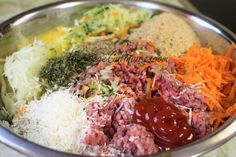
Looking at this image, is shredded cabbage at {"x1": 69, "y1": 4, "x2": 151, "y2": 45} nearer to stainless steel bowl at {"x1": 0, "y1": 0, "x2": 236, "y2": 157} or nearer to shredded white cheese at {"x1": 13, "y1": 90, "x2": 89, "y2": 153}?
stainless steel bowl at {"x1": 0, "y1": 0, "x2": 236, "y2": 157}

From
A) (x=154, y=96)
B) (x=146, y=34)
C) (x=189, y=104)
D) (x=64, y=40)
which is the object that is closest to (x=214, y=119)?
(x=189, y=104)

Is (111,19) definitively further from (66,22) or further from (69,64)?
(69,64)

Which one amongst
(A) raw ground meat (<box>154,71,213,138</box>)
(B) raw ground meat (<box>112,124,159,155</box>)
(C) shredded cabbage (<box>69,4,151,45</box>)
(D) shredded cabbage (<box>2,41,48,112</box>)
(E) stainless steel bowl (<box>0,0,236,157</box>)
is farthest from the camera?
(C) shredded cabbage (<box>69,4,151,45</box>)

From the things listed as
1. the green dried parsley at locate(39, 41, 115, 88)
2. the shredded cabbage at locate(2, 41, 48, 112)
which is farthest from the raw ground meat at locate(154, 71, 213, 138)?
the shredded cabbage at locate(2, 41, 48, 112)

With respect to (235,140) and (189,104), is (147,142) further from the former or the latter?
(235,140)

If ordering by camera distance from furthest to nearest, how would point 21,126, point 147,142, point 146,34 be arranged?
point 146,34, point 21,126, point 147,142
